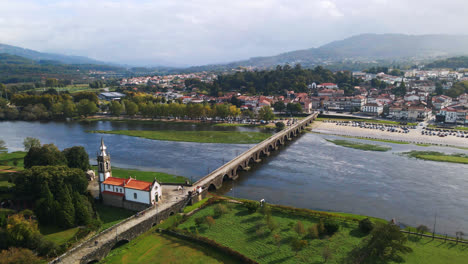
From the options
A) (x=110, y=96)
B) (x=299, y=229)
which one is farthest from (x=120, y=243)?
(x=110, y=96)

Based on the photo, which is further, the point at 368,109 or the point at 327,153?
the point at 368,109

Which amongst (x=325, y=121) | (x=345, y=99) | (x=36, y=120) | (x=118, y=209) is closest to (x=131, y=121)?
(x=36, y=120)

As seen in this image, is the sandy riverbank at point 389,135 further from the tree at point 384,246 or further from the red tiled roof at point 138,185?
the red tiled roof at point 138,185

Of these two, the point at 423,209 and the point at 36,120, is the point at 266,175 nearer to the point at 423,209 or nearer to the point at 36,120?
the point at 423,209

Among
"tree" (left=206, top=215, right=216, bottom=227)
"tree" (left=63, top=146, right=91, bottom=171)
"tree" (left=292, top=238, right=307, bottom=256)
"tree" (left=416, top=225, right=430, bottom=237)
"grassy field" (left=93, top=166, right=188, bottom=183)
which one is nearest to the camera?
"tree" (left=292, top=238, right=307, bottom=256)

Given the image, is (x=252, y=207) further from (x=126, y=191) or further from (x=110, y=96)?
(x=110, y=96)

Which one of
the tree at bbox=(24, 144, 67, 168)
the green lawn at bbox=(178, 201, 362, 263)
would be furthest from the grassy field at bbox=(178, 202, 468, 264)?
the tree at bbox=(24, 144, 67, 168)

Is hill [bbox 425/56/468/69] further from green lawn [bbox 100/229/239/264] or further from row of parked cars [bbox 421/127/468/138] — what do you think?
→ green lawn [bbox 100/229/239/264]
